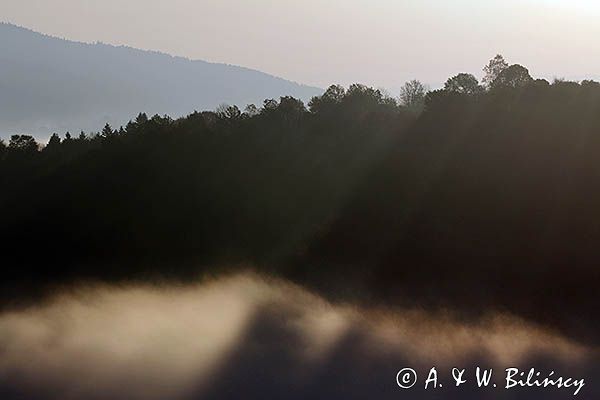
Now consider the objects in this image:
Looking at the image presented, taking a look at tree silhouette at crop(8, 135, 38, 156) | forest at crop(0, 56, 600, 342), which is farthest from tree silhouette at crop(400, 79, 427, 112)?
tree silhouette at crop(8, 135, 38, 156)

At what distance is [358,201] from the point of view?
54781 mm

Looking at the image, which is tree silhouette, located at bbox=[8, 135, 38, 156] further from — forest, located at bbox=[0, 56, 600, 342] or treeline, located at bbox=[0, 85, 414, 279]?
treeline, located at bbox=[0, 85, 414, 279]

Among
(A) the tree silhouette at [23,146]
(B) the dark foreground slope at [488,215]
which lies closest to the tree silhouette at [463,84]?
(B) the dark foreground slope at [488,215]

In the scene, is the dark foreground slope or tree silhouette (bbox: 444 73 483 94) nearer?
the dark foreground slope

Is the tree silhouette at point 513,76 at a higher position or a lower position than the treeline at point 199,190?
higher

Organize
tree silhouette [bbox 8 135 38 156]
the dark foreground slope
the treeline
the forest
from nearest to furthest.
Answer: the dark foreground slope, the forest, the treeline, tree silhouette [bbox 8 135 38 156]

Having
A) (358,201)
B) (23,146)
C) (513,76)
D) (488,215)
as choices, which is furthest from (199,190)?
(23,146)

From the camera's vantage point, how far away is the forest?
148ft

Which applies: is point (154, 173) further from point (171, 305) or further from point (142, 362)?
point (142, 362)

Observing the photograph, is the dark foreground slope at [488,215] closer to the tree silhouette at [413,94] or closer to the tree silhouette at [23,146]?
the tree silhouette at [413,94]

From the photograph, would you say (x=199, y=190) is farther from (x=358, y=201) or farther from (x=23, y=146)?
(x=23, y=146)

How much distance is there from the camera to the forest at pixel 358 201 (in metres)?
45.1

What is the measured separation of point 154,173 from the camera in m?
65.1

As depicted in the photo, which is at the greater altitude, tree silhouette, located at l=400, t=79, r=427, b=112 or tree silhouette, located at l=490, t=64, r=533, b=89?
tree silhouette, located at l=400, t=79, r=427, b=112
